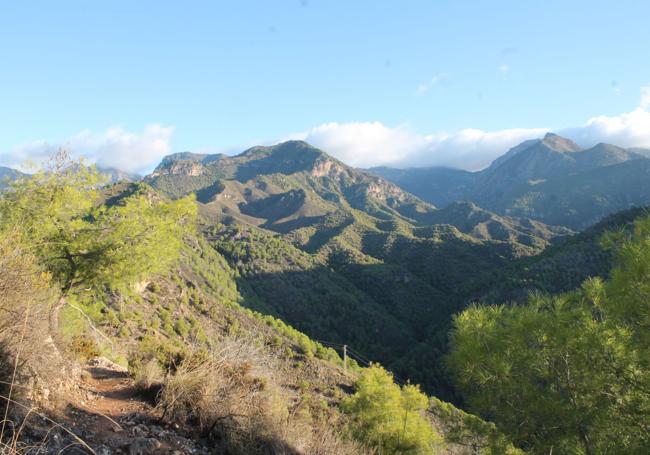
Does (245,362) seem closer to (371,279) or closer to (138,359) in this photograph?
(138,359)

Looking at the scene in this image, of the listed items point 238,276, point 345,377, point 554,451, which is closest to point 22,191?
point 554,451

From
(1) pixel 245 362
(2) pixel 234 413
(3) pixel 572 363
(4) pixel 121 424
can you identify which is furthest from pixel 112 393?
(3) pixel 572 363

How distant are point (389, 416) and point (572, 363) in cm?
1238

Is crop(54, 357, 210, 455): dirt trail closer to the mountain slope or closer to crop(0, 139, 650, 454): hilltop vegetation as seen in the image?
crop(0, 139, 650, 454): hilltop vegetation

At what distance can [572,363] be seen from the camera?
6508mm

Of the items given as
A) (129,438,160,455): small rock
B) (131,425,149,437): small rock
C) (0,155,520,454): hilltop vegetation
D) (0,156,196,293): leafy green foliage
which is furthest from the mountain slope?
(129,438,160,455): small rock

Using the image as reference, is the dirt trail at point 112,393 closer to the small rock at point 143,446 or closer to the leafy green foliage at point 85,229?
the small rock at point 143,446

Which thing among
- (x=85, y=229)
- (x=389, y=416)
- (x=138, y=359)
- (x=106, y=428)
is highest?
(x=85, y=229)

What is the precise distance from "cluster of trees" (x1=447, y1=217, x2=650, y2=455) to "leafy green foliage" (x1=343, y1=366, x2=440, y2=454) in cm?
803

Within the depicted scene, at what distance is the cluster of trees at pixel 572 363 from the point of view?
558 centimetres

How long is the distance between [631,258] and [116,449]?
24.4ft

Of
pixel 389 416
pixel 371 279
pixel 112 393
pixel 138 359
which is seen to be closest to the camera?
pixel 112 393

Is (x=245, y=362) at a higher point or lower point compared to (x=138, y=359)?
higher

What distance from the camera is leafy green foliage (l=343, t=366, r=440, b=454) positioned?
15.3 meters
